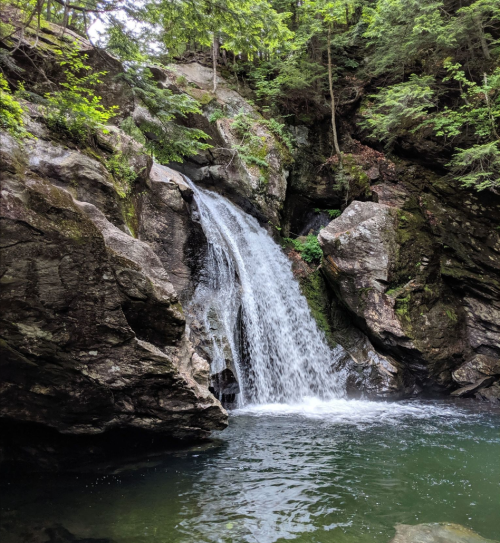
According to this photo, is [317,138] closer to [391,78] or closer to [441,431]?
[391,78]

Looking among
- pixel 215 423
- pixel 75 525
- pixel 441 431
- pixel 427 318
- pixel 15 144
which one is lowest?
pixel 441 431

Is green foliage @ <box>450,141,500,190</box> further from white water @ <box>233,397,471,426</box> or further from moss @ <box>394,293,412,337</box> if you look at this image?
white water @ <box>233,397,471,426</box>

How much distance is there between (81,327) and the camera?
4.66 metres

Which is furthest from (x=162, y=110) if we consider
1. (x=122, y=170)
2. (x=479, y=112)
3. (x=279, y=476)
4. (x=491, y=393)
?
(x=491, y=393)

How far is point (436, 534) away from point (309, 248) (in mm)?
11261

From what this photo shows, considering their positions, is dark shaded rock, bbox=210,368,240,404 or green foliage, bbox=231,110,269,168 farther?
green foliage, bbox=231,110,269,168

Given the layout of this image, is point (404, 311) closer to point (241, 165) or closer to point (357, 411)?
point (357, 411)

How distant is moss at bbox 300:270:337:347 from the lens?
41.2ft

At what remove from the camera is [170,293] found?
6.18m

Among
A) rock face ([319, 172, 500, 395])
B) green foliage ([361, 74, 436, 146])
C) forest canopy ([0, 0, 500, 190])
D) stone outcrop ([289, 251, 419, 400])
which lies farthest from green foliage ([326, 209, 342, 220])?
stone outcrop ([289, 251, 419, 400])

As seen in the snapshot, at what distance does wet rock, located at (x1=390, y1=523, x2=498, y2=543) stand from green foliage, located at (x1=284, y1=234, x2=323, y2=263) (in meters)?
10.8

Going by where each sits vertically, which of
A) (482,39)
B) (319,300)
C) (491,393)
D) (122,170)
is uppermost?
(482,39)

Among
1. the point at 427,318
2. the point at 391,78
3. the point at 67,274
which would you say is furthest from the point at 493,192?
the point at 67,274

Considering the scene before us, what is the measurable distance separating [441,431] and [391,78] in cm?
1460
